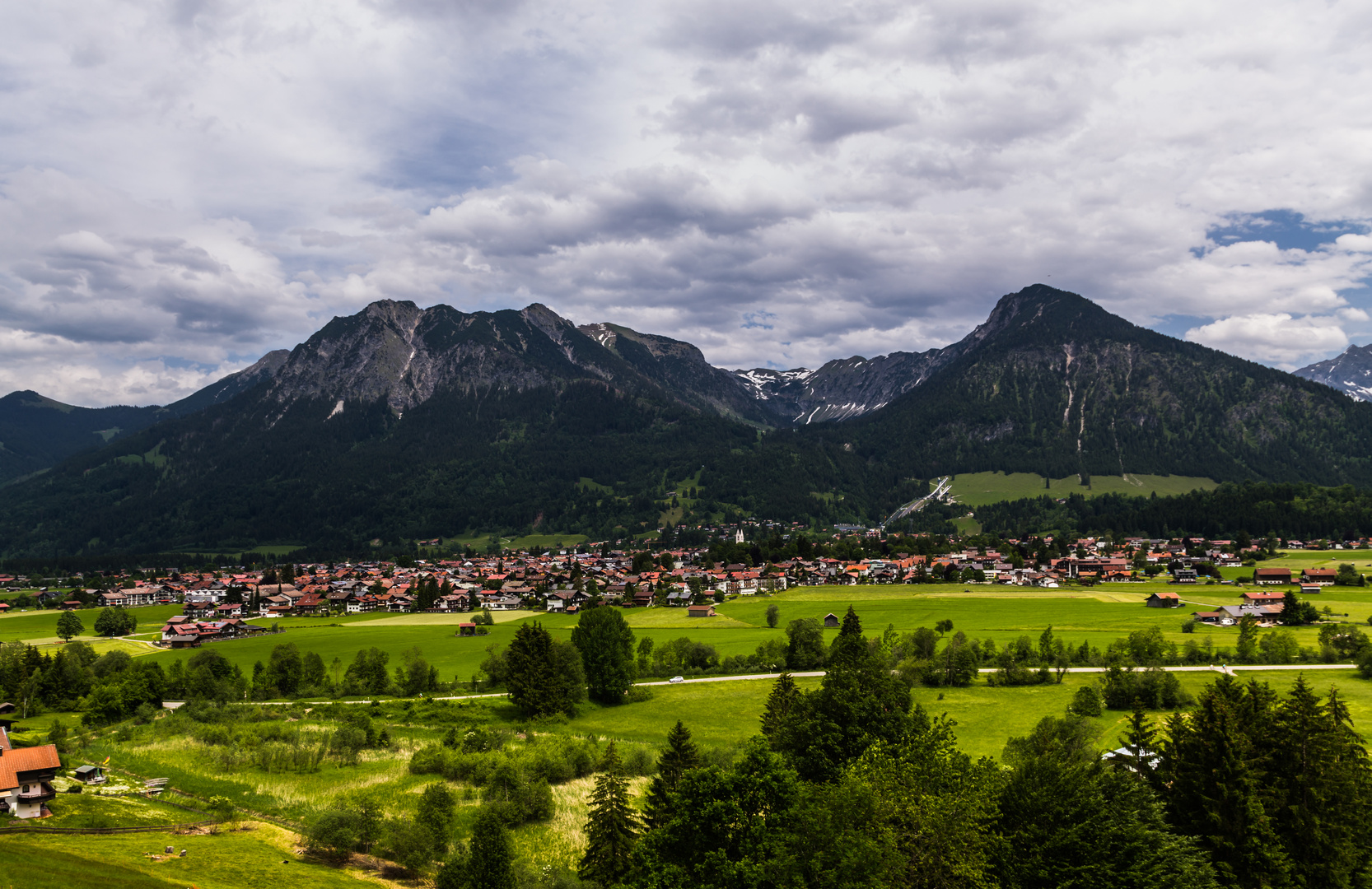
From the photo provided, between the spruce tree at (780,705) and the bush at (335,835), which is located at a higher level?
the spruce tree at (780,705)

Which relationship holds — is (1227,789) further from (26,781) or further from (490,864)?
(26,781)

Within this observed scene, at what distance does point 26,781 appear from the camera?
36.5 m

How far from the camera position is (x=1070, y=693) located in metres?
59.5

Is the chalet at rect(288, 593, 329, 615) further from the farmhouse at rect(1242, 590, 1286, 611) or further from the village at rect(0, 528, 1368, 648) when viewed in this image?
the farmhouse at rect(1242, 590, 1286, 611)

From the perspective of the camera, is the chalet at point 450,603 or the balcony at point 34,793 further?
the chalet at point 450,603

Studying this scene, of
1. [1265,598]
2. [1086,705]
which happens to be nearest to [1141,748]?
[1086,705]

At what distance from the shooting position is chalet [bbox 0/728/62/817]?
36.2 m

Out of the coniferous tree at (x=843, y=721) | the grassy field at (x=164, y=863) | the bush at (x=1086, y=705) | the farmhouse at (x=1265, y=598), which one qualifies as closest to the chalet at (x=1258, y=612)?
the farmhouse at (x=1265, y=598)

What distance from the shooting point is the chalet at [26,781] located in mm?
36156

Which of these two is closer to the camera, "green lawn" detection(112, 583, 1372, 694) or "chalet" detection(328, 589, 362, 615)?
"green lawn" detection(112, 583, 1372, 694)

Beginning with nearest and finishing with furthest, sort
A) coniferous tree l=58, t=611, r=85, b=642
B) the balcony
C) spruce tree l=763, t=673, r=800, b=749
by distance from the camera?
the balcony < spruce tree l=763, t=673, r=800, b=749 < coniferous tree l=58, t=611, r=85, b=642

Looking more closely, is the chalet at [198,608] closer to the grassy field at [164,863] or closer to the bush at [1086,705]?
the grassy field at [164,863]

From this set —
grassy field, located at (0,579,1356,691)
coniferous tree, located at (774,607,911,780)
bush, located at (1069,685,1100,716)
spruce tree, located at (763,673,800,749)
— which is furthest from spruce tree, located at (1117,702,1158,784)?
grassy field, located at (0,579,1356,691)

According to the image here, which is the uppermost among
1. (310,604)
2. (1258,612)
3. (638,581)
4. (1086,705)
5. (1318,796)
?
(1318,796)
